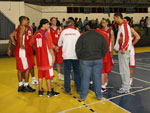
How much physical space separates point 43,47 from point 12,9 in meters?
10.3

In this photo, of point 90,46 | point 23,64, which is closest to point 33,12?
point 23,64

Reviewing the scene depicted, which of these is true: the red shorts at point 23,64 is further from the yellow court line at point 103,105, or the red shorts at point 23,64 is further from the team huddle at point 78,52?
the yellow court line at point 103,105

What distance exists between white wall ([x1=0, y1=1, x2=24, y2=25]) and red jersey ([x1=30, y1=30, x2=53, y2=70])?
32.9ft

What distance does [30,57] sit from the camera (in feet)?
18.0

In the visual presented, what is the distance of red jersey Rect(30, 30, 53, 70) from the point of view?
15.2 feet

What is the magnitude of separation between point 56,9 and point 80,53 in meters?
14.6

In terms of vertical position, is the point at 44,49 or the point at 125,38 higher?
the point at 125,38

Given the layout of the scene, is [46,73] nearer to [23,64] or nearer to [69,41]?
[23,64]

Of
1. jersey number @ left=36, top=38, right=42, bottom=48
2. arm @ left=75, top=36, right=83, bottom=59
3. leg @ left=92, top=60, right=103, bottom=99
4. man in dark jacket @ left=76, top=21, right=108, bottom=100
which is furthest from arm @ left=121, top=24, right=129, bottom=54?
jersey number @ left=36, top=38, right=42, bottom=48

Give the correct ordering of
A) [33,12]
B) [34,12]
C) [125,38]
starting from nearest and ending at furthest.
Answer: [125,38] → [33,12] → [34,12]

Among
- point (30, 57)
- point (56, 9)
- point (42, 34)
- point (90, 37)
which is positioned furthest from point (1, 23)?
point (90, 37)

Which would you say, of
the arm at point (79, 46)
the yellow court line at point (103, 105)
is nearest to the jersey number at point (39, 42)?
the arm at point (79, 46)

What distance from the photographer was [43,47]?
4664 millimetres

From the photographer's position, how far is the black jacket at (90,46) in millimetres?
4262
